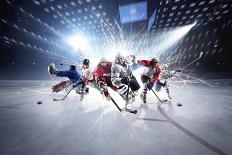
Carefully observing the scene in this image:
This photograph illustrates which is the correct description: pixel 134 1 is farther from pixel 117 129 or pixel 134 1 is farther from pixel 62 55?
pixel 117 129

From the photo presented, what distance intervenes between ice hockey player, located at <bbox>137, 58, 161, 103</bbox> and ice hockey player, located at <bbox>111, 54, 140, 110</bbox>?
0.99 m

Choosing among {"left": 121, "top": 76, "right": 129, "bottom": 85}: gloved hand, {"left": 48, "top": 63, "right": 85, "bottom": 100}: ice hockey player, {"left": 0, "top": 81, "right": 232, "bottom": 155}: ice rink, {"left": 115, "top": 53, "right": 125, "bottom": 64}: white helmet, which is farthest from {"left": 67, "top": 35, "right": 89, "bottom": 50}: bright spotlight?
{"left": 0, "top": 81, "right": 232, "bottom": 155}: ice rink

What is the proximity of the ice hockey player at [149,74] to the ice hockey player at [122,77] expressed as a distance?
0.99 m

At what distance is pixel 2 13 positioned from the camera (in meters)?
13.3

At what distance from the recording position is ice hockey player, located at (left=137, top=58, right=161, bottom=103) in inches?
253

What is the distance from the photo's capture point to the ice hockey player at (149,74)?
6.42m

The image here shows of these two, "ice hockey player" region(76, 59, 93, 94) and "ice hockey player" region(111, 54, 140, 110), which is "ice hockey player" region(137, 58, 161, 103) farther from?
"ice hockey player" region(76, 59, 93, 94)

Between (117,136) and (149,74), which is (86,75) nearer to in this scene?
(149,74)

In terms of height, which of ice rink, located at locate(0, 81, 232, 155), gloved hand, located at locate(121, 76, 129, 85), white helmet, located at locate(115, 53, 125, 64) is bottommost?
ice rink, located at locate(0, 81, 232, 155)

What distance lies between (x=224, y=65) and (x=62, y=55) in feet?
83.7

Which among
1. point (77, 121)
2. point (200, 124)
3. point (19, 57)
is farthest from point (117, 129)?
point (19, 57)

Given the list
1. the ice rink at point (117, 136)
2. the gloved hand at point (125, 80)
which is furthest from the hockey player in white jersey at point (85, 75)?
the ice rink at point (117, 136)

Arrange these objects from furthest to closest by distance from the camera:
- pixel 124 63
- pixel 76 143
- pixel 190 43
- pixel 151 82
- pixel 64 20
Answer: pixel 64 20, pixel 190 43, pixel 151 82, pixel 124 63, pixel 76 143

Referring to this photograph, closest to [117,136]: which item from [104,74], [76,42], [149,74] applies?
[104,74]
